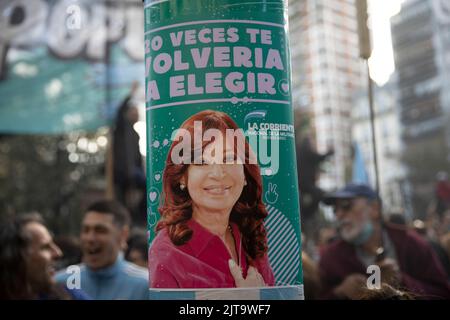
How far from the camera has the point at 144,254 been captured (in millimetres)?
5586

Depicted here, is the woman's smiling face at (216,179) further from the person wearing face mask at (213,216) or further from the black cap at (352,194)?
the black cap at (352,194)

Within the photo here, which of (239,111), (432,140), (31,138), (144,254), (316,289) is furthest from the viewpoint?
(432,140)

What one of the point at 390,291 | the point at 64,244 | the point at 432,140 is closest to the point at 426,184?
the point at 432,140

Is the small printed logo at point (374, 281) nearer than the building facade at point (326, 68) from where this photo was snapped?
Yes

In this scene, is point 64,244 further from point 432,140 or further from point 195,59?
point 432,140

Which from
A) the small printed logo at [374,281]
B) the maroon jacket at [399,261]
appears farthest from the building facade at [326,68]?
the small printed logo at [374,281]

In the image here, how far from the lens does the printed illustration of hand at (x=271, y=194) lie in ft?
5.61

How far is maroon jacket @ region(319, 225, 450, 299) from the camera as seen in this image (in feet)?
14.6

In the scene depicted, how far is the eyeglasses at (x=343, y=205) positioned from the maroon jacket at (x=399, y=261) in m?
0.32

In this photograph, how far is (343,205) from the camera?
17.8ft

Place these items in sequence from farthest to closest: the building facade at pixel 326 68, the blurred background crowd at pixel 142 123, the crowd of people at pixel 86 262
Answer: the building facade at pixel 326 68, the blurred background crowd at pixel 142 123, the crowd of people at pixel 86 262

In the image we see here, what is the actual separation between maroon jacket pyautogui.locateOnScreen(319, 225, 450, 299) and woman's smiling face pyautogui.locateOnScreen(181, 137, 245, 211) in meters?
2.84

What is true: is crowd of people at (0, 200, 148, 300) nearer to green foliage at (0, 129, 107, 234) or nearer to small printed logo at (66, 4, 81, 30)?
small printed logo at (66, 4, 81, 30)

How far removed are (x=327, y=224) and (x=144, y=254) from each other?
3.54m
